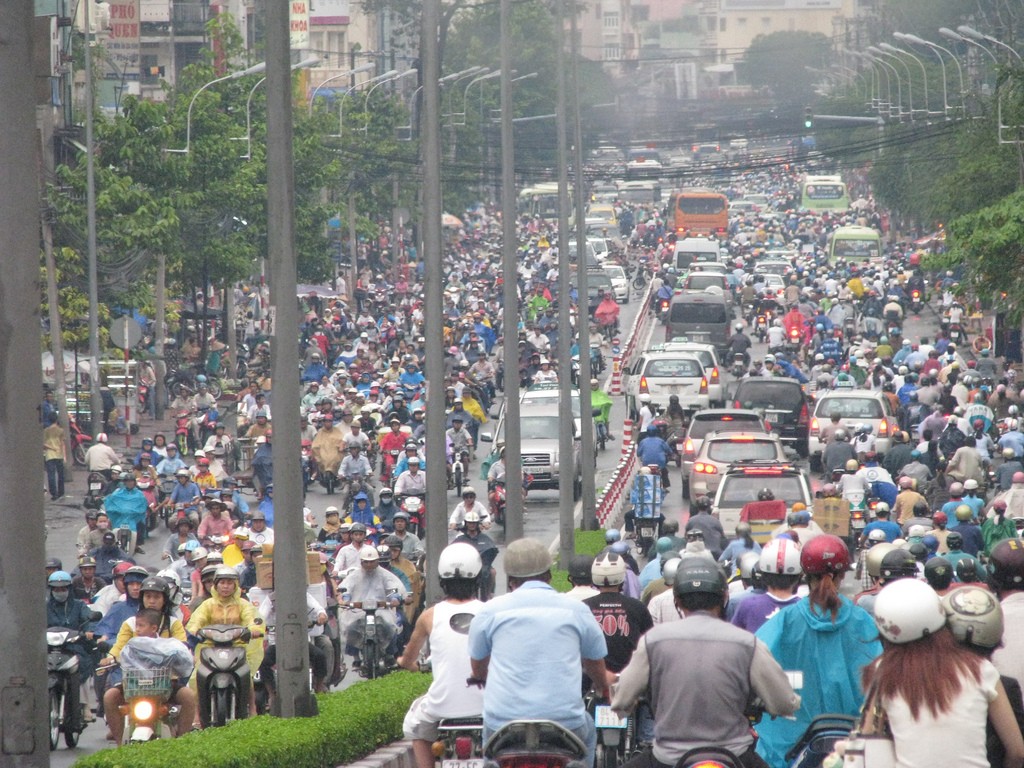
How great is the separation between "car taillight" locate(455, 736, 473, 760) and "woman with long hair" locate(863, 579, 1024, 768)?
254 cm

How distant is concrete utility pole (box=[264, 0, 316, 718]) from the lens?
12.2 meters

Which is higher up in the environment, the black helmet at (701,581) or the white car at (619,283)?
the black helmet at (701,581)

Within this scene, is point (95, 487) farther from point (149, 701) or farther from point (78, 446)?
point (149, 701)

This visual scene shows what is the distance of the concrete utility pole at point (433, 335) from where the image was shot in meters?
17.3

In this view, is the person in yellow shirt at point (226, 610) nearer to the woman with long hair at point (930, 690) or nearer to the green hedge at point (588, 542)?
the woman with long hair at point (930, 690)

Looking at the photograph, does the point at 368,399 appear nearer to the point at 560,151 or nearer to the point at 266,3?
the point at 560,151

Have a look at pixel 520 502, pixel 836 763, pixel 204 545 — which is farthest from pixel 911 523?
pixel 836 763

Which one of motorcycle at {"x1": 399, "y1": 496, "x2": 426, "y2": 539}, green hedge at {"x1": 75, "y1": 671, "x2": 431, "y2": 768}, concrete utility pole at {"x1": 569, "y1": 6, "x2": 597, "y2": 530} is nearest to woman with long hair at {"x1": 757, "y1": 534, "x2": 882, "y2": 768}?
green hedge at {"x1": 75, "y1": 671, "x2": 431, "y2": 768}

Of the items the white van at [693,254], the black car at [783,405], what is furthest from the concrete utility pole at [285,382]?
the white van at [693,254]

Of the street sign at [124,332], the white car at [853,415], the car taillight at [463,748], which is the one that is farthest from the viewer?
the street sign at [124,332]

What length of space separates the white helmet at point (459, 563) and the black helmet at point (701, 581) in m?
1.41

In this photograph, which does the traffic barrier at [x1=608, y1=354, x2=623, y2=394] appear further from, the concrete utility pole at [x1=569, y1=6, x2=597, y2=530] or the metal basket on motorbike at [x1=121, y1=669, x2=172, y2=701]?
the metal basket on motorbike at [x1=121, y1=669, x2=172, y2=701]

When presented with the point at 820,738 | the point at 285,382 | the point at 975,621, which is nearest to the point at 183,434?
the point at 285,382

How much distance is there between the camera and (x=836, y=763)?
22.6 ft
